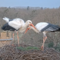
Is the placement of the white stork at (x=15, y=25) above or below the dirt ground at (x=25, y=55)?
above

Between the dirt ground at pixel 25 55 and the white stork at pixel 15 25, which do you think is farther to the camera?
the white stork at pixel 15 25

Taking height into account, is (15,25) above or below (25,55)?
above

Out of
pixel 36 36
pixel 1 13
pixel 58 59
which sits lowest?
pixel 58 59

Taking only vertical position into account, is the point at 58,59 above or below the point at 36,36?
below

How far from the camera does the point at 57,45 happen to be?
9.63m

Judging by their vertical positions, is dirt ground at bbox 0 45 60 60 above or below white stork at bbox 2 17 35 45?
below

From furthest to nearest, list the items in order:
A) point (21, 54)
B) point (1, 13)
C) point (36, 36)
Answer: point (1, 13) < point (36, 36) < point (21, 54)

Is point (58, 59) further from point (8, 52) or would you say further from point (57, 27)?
point (8, 52)

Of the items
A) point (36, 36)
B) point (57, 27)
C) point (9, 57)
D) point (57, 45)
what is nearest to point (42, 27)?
point (57, 27)

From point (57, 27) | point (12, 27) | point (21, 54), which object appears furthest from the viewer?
point (12, 27)

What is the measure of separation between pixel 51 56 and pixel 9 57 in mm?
1103

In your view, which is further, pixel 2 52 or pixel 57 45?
pixel 57 45

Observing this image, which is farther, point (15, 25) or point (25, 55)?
point (15, 25)

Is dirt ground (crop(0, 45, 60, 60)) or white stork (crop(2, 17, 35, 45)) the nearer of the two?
dirt ground (crop(0, 45, 60, 60))
